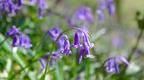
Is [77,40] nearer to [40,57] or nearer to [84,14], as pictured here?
[40,57]

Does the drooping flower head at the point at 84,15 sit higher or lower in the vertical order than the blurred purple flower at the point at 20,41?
lower

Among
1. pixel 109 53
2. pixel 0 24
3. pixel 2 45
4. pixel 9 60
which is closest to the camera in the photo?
pixel 2 45

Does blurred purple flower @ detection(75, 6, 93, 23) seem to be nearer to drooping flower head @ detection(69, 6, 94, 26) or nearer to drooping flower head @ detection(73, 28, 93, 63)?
drooping flower head @ detection(69, 6, 94, 26)

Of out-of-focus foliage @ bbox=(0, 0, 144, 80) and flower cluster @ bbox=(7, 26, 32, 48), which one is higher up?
flower cluster @ bbox=(7, 26, 32, 48)

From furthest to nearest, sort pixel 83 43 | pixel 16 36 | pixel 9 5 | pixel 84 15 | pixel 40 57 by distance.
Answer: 1. pixel 84 15
2. pixel 40 57
3. pixel 9 5
4. pixel 16 36
5. pixel 83 43

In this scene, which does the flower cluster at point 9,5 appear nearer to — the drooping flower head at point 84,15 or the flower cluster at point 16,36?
the flower cluster at point 16,36

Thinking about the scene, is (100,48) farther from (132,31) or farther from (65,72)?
(132,31)

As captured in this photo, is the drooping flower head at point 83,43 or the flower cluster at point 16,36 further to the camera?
the flower cluster at point 16,36

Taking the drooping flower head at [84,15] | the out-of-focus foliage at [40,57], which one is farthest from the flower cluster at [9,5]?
the drooping flower head at [84,15]

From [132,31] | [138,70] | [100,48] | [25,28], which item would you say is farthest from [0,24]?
[132,31]

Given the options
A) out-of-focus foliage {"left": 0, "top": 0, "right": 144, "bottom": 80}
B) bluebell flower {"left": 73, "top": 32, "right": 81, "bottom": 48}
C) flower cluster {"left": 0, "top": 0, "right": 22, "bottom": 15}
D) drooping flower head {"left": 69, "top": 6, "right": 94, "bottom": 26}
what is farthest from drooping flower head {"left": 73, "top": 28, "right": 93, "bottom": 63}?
drooping flower head {"left": 69, "top": 6, "right": 94, "bottom": 26}

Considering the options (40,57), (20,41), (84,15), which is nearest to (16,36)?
(20,41)
